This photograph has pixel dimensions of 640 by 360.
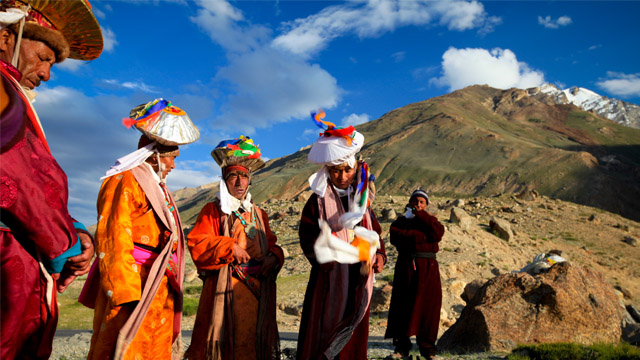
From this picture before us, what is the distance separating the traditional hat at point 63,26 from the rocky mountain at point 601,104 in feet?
489

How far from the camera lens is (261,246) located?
387 centimetres

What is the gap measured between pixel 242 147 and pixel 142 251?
4.63 ft

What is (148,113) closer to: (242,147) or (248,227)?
(242,147)

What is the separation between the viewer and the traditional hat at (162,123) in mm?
3199

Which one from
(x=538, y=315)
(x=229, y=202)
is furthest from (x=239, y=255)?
(x=538, y=315)

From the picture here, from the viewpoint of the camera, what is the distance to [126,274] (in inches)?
106

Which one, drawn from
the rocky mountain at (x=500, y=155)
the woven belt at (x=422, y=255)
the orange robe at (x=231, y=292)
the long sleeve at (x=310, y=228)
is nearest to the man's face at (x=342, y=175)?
the long sleeve at (x=310, y=228)

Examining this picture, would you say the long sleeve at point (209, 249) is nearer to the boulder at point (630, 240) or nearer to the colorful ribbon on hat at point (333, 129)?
the colorful ribbon on hat at point (333, 129)

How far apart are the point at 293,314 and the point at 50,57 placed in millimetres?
10419

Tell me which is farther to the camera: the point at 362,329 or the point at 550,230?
the point at 550,230

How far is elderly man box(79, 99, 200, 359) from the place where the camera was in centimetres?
268

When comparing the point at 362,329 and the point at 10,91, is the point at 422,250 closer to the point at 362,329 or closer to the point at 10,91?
the point at 362,329

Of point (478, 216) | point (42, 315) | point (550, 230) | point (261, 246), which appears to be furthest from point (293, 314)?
point (550, 230)

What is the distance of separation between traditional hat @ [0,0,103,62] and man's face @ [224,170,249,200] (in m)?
1.70
